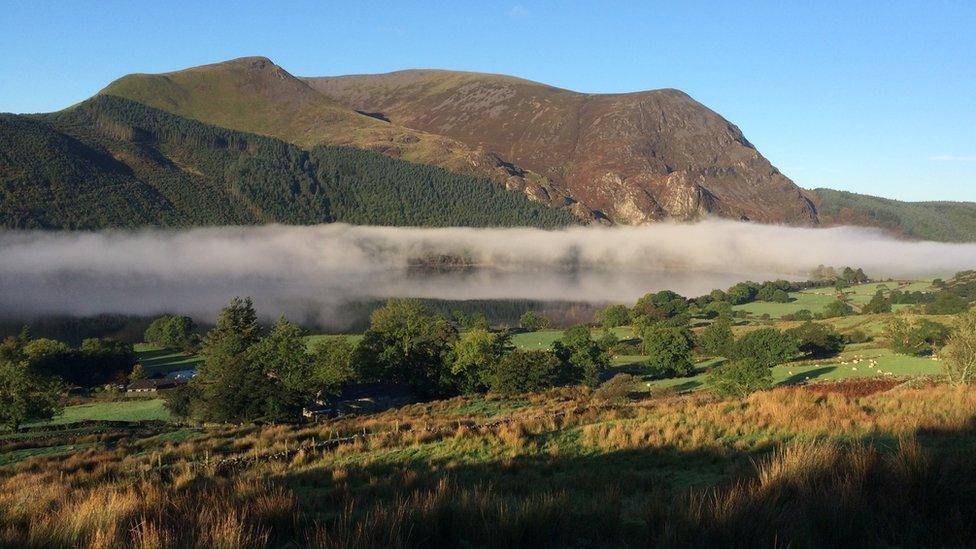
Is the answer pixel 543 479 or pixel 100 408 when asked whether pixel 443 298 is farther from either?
pixel 543 479

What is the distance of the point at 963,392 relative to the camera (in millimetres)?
12086

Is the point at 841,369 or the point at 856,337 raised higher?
the point at 841,369

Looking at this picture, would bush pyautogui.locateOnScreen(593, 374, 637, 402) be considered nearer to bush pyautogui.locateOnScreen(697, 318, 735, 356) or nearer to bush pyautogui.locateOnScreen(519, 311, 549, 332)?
bush pyautogui.locateOnScreen(697, 318, 735, 356)

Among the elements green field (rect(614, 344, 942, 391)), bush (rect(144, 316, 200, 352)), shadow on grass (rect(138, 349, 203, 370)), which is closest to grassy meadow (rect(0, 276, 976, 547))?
green field (rect(614, 344, 942, 391))

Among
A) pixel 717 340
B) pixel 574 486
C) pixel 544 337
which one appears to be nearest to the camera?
pixel 574 486

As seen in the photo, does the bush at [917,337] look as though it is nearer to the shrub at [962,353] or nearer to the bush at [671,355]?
the bush at [671,355]

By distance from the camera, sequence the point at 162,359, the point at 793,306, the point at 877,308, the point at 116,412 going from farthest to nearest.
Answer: the point at 793,306
the point at 877,308
the point at 162,359
the point at 116,412

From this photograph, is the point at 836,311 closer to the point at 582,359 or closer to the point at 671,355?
Answer: the point at 671,355

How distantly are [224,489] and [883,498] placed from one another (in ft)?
21.1

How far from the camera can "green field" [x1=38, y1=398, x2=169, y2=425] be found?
41.3 m

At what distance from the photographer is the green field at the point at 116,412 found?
136 feet

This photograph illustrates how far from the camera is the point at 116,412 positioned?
45.1 meters

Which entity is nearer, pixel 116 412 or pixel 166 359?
pixel 116 412

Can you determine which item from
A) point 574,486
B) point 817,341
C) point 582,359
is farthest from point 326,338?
point 574,486
